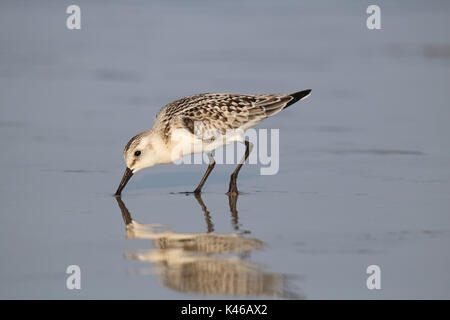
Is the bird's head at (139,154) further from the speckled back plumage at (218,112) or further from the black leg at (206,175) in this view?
the black leg at (206,175)

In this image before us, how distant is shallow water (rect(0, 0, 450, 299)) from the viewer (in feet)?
22.4

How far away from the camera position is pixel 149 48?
57.0ft

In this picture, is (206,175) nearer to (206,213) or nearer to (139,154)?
(139,154)

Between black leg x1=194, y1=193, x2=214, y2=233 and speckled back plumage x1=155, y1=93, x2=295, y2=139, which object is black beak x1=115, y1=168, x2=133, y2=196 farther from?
black leg x1=194, y1=193, x2=214, y2=233

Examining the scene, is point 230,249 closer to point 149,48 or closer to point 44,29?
point 149,48

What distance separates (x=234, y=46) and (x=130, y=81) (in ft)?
11.5

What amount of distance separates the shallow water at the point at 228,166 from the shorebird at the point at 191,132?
358 mm

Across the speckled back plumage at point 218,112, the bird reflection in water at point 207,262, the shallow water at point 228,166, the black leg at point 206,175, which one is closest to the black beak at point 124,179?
the shallow water at point 228,166

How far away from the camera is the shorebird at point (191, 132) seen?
9547mm

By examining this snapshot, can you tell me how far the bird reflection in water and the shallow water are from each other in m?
0.02

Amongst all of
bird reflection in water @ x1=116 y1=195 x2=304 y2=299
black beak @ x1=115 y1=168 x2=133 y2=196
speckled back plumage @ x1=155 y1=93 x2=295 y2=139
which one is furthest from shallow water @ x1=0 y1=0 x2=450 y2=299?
speckled back plumage @ x1=155 y1=93 x2=295 y2=139

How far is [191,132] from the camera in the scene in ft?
31.4

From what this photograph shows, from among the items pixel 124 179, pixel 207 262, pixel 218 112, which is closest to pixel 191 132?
pixel 218 112

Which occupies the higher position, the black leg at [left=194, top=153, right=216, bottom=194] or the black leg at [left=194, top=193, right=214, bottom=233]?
the black leg at [left=194, top=153, right=216, bottom=194]
